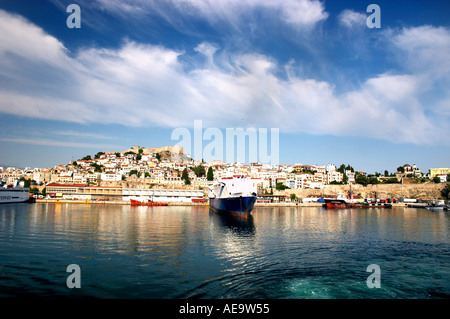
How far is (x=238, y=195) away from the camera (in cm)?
3988

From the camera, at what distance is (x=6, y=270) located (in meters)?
11.2

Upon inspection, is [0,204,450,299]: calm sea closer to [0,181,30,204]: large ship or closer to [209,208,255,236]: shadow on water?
[209,208,255,236]: shadow on water

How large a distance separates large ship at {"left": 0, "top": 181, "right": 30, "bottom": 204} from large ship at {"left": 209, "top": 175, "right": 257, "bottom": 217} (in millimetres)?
51738

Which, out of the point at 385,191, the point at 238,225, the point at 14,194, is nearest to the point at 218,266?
the point at 238,225

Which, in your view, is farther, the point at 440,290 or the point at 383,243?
the point at 383,243

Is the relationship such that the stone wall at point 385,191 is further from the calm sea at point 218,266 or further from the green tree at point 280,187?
the calm sea at point 218,266

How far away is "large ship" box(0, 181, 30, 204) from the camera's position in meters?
64.9

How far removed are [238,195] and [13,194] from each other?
58.5 m

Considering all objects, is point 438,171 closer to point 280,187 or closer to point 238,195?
point 280,187

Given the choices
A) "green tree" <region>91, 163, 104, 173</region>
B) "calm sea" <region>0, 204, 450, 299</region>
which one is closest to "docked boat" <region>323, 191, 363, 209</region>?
"calm sea" <region>0, 204, 450, 299</region>
